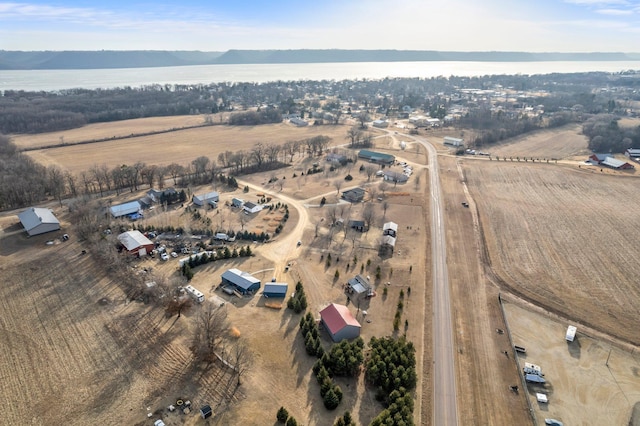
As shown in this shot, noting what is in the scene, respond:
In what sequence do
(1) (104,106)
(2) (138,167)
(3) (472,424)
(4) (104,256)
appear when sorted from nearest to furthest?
(3) (472,424)
(4) (104,256)
(2) (138,167)
(1) (104,106)

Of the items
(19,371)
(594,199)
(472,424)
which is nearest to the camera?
(472,424)

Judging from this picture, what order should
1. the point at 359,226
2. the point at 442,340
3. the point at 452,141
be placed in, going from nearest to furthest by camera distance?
the point at 442,340 → the point at 359,226 → the point at 452,141

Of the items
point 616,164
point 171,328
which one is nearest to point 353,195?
point 171,328

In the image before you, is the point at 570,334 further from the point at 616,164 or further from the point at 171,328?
the point at 616,164

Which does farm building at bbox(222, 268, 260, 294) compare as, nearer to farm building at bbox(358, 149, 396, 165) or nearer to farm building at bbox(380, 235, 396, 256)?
farm building at bbox(380, 235, 396, 256)

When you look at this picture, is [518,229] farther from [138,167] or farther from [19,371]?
[138,167]

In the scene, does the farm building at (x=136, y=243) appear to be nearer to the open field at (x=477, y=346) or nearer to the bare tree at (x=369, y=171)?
the open field at (x=477, y=346)

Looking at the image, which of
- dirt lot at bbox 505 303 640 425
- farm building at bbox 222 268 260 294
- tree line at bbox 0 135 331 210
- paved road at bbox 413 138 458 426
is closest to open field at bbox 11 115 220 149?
tree line at bbox 0 135 331 210

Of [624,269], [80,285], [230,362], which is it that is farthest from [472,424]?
[80,285]
